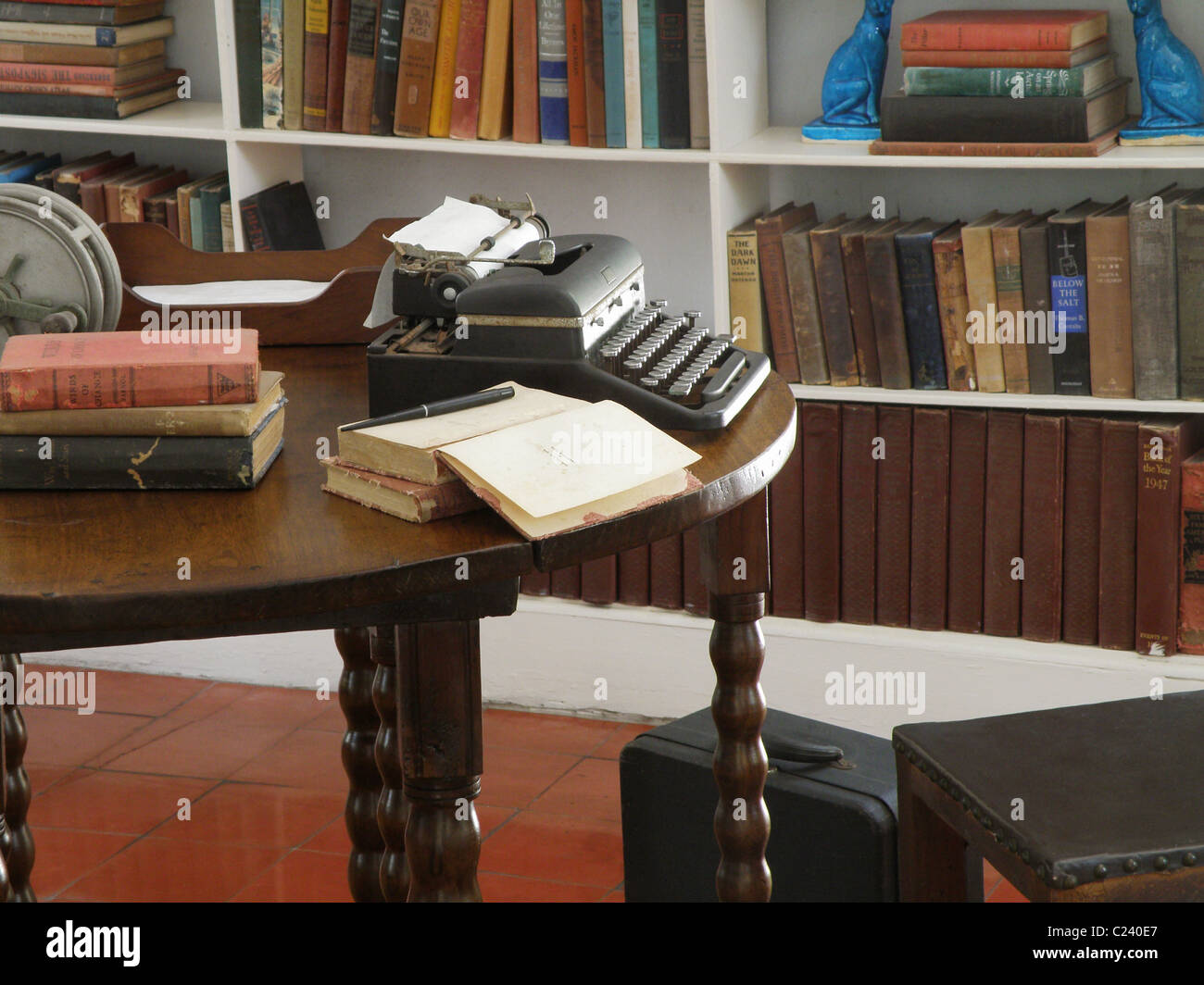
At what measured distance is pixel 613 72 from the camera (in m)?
2.67

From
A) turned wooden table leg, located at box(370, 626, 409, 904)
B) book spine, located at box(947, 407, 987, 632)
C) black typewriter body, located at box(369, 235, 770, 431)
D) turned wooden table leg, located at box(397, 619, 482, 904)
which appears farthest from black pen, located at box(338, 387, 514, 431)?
book spine, located at box(947, 407, 987, 632)

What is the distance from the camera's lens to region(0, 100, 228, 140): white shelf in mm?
2918

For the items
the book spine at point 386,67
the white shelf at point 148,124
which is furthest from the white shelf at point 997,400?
the white shelf at point 148,124

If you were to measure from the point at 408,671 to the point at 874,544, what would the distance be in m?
1.65

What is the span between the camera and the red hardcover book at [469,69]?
2.72 m

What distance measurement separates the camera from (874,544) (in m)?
2.76

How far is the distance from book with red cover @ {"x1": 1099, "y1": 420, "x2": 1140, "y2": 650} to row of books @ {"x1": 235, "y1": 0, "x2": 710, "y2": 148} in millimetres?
877

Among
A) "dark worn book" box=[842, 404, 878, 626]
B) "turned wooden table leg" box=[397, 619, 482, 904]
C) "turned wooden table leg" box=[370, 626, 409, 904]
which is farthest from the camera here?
"dark worn book" box=[842, 404, 878, 626]

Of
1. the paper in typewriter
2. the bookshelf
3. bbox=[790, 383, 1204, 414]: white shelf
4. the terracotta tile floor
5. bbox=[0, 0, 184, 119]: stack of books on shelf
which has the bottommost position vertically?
the terracotta tile floor

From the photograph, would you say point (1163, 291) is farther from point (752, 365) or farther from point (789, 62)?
point (752, 365)

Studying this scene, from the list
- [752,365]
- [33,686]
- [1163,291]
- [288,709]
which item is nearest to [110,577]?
[752,365]

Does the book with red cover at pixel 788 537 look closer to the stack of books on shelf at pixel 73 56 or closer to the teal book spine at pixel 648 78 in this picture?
the teal book spine at pixel 648 78

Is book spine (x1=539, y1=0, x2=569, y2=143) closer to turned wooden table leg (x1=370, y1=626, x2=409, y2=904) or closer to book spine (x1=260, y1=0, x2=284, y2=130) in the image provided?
book spine (x1=260, y1=0, x2=284, y2=130)

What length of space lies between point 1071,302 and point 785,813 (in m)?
1.07
